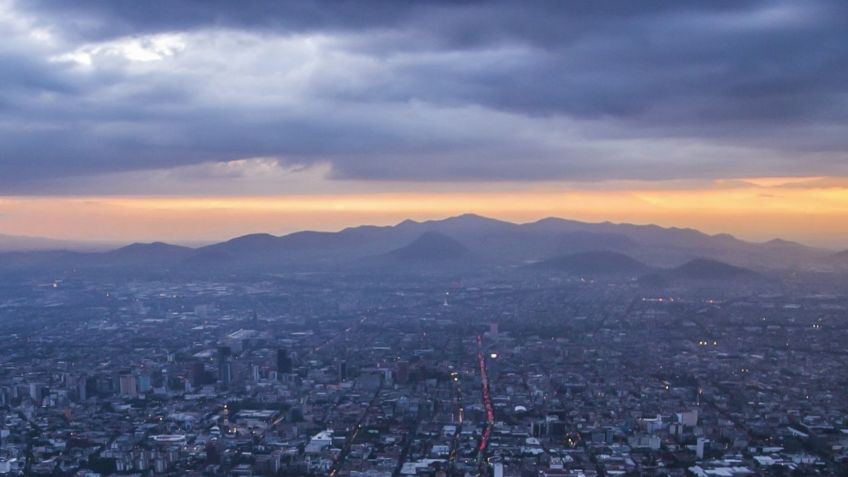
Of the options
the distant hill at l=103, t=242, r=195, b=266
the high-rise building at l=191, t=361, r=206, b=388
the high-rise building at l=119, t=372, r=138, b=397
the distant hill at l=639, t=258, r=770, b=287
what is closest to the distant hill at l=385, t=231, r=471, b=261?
the distant hill at l=103, t=242, r=195, b=266

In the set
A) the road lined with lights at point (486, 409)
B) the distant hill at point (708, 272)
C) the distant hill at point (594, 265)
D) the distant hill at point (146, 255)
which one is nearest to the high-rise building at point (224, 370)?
the road lined with lights at point (486, 409)

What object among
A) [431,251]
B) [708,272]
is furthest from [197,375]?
[431,251]

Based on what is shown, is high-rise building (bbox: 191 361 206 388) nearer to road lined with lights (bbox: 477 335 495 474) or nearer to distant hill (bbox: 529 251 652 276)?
road lined with lights (bbox: 477 335 495 474)

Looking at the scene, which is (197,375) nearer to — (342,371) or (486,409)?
(342,371)

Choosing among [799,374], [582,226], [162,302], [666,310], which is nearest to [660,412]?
[799,374]

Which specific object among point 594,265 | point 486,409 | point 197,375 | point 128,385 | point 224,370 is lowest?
point 486,409

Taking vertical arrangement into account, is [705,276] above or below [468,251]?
below
